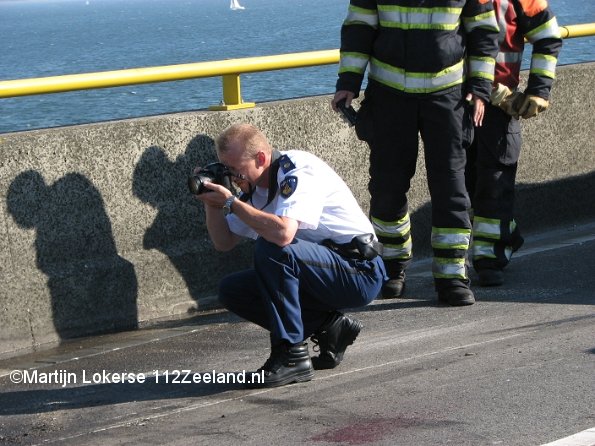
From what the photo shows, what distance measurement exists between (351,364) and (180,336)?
111 cm

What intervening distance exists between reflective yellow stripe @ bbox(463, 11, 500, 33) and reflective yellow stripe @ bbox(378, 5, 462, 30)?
0.08 metres

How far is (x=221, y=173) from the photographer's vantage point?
545cm

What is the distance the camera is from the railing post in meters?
7.07

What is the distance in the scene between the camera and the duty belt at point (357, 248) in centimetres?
559

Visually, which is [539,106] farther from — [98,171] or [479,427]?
[479,427]

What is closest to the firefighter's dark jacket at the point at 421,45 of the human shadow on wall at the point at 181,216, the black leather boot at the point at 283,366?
the human shadow on wall at the point at 181,216

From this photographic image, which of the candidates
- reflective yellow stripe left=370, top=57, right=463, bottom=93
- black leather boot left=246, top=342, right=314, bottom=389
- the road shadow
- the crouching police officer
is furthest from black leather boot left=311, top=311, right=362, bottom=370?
reflective yellow stripe left=370, top=57, right=463, bottom=93

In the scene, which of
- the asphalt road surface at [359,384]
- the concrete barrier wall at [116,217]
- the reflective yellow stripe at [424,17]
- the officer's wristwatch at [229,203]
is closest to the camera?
the asphalt road surface at [359,384]

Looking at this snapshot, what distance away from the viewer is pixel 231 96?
7.11 metres

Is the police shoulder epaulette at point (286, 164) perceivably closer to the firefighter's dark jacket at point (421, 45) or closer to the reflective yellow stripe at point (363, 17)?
the firefighter's dark jacket at point (421, 45)

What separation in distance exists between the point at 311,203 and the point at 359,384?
77 centimetres

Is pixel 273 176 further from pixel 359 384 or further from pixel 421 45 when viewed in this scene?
pixel 421 45

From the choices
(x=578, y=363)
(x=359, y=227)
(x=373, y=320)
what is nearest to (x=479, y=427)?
(x=578, y=363)

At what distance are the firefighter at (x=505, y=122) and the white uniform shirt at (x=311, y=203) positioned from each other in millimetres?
1747
